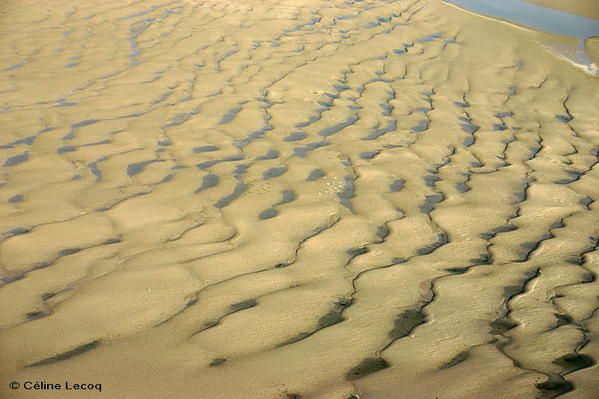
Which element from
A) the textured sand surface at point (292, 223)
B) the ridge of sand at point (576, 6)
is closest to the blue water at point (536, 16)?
the ridge of sand at point (576, 6)

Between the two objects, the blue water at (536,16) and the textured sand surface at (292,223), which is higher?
the blue water at (536,16)

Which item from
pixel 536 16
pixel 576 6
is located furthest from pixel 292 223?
pixel 576 6

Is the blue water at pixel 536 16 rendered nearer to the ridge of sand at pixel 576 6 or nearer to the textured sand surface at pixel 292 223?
the ridge of sand at pixel 576 6

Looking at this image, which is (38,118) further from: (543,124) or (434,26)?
(434,26)

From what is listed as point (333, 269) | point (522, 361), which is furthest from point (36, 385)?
point (522, 361)

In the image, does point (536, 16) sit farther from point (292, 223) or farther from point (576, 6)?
point (292, 223)
